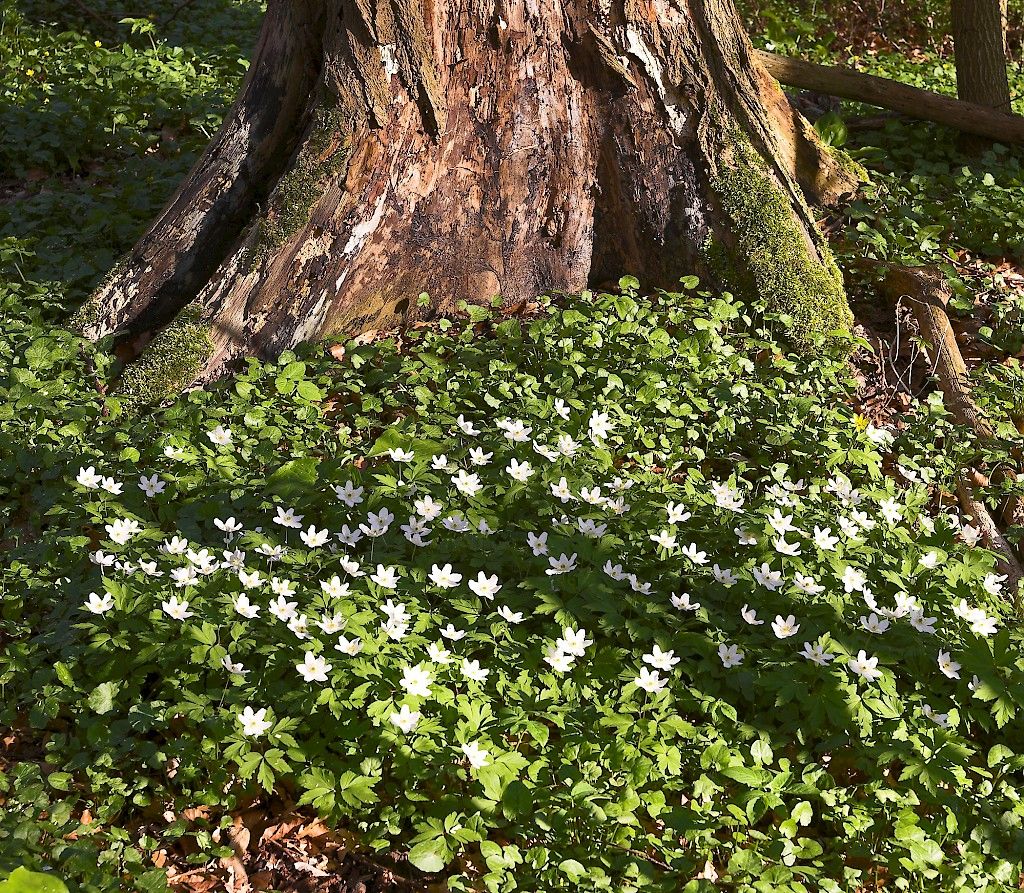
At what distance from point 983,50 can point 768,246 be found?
341 cm

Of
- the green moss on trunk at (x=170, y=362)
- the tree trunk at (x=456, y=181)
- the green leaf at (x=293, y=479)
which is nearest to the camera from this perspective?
the green leaf at (x=293, y=479)

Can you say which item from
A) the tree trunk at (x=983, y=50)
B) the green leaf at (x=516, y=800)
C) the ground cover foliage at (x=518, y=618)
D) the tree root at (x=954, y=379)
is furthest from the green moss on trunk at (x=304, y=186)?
the tree trunk at (x=983, y=50)

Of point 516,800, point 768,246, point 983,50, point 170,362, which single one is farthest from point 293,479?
point 983,50

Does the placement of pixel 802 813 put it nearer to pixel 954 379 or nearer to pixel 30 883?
pixel 30 883

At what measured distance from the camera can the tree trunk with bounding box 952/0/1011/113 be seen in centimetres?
676

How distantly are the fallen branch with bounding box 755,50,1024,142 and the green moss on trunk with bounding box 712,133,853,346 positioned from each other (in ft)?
7.00

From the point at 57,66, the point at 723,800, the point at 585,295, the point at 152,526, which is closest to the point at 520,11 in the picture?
the point at 585,295

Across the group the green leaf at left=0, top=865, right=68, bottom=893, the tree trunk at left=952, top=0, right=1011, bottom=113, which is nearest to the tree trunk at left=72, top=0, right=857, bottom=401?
the green leaf at left=0, top=865, right=68, bottom=893

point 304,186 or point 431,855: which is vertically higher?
point 304,186

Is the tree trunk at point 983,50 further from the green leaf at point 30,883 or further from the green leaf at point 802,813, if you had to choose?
the green leaf at point 30,883

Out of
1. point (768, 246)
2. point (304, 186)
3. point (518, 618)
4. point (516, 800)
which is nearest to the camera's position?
point (516, 800)

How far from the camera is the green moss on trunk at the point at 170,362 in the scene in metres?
4.27

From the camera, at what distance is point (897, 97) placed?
6688mm

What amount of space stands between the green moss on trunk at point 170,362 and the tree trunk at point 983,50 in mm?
5598
